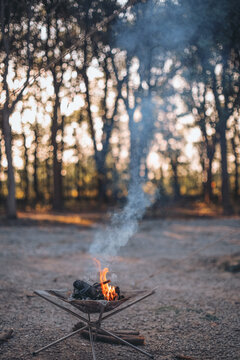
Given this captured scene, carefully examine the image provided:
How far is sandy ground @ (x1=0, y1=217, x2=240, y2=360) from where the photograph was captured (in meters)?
4.01

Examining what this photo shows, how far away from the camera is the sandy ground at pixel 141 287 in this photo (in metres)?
4.01

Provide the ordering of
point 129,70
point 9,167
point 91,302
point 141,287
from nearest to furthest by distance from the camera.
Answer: point 91,302 < point 141,287 < point 9,167 < point 129,70

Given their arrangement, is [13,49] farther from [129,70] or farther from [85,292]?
[85,292]

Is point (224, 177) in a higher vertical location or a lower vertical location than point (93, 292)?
higher

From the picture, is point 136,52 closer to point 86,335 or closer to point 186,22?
point 186,22

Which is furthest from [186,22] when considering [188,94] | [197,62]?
[188,94]

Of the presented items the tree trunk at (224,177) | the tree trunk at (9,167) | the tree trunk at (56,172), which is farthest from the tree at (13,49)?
the tree trunk at (224,177)

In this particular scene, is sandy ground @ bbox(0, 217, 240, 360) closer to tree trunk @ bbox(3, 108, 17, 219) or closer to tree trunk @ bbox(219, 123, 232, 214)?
tree trunk @ bbox(3, 108, 17, 219)

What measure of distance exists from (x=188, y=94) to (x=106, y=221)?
863 centimetres

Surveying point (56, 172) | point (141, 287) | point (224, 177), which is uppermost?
point (56, 172)

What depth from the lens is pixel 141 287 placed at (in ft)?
22.2

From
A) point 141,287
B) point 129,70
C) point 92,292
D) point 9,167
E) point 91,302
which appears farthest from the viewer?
point 129,70

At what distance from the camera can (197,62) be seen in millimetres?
9008

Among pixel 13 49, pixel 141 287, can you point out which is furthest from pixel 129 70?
pixel 141 287
